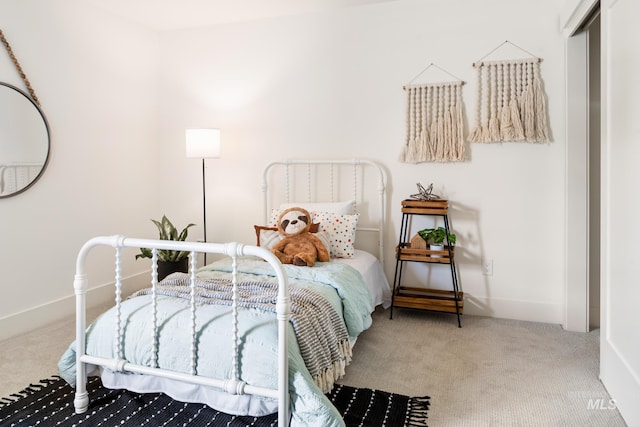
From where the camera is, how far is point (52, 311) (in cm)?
328

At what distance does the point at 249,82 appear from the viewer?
3977 mm

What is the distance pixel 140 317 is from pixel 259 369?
0.64 m

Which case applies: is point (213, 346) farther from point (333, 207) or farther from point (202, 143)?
point (202, 143)

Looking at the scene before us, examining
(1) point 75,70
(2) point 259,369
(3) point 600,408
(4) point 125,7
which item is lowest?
(3) point 600,408

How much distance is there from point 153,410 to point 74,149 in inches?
91.3

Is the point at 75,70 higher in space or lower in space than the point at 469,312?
higher

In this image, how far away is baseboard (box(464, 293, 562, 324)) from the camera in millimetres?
3270

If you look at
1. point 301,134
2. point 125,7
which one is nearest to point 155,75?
point 125,7

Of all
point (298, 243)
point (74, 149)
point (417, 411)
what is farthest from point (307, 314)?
point (74, 149)

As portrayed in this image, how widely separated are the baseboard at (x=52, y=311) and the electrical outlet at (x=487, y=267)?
10.1 feet

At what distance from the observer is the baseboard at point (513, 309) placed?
10.7ft

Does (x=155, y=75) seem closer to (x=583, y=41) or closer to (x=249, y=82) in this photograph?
(x=249, y=82)
